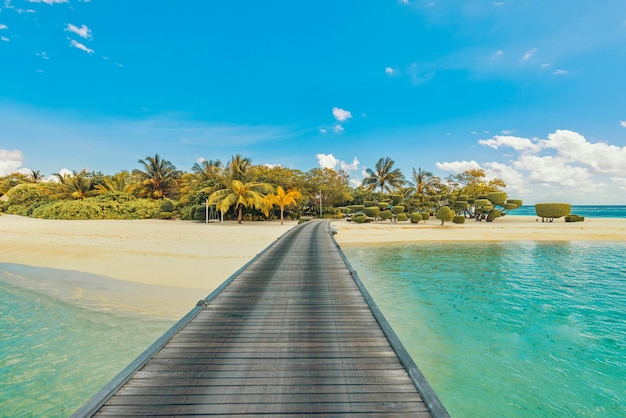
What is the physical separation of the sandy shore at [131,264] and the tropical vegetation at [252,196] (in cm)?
1332

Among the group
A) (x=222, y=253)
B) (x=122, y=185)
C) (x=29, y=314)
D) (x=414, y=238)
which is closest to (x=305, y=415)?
(x=29, y=314)

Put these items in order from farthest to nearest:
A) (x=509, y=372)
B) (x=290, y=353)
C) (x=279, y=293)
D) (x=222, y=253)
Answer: (x=222, y=253) → (x=279, y=293) → (x=509, y=372) → (x=290, y=353)

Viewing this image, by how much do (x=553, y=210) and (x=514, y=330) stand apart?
35763mm

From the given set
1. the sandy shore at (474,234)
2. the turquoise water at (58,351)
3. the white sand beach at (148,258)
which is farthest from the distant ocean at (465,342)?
the sandy shore at (474,234)

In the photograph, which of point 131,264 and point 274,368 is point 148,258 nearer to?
point 131,264

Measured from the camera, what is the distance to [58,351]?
5.41 m

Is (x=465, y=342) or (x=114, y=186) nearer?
(x=465, y=342)

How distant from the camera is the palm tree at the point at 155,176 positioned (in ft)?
142

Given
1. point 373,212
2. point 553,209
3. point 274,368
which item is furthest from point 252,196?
point 553,209

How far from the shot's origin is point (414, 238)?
73.7 feet

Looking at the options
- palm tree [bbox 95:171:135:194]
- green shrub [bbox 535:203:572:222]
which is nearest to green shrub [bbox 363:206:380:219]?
green shrub [bbox 535:203:572:222]

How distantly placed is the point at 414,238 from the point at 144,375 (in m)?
22.0

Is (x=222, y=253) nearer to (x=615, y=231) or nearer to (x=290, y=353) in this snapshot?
(x=290, y=353)

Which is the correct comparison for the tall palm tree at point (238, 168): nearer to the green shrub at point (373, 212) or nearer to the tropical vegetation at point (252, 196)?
the tropical vegetation at point (252, 196)
